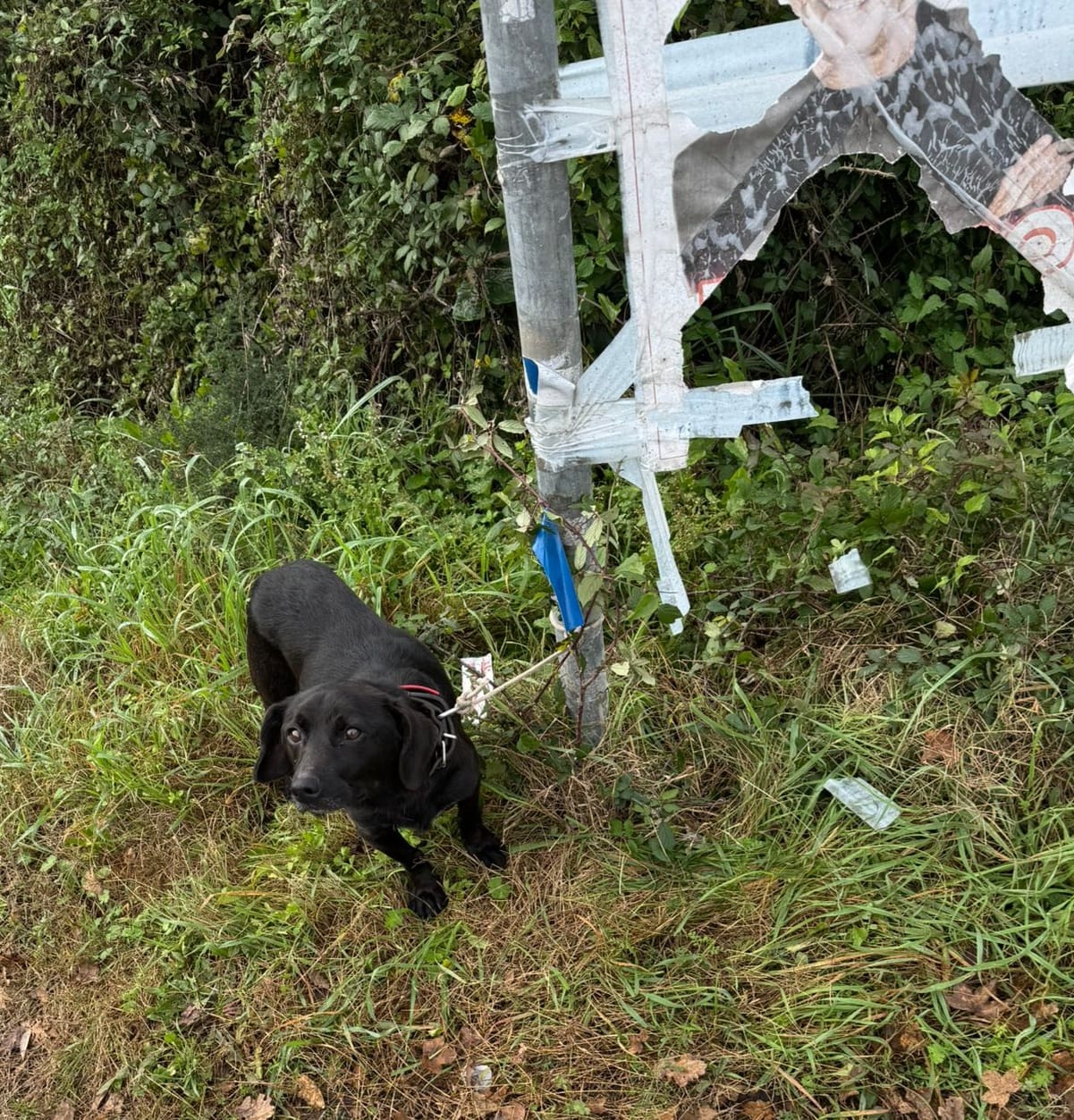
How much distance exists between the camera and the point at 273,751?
A: 2635 millimetres

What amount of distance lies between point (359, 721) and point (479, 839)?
60 centimetres

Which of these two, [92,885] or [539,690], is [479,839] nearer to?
[539,690]

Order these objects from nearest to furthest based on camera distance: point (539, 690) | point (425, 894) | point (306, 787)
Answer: point (306, 787) → point (425, 894) → point (539, 690)

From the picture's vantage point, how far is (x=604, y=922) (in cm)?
253

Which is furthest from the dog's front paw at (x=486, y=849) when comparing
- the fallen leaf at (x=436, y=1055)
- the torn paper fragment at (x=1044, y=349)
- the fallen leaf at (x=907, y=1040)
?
the torn paper fragment at (x=1044, y=349)

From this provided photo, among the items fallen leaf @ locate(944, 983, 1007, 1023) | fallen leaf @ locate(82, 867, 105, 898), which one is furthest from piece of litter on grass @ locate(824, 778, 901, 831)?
fallen leaf @ locate(82, 867, 105, 898)

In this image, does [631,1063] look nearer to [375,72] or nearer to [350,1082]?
[350,1082]

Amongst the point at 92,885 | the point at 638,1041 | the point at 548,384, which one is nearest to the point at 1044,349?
the point at 548,384

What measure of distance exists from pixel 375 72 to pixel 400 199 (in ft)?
1.54

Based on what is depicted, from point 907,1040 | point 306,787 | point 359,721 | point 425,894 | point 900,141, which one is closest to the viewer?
point 900,141

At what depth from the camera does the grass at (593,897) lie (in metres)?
2.28

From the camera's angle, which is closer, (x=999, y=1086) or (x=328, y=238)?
(x=999, y=1086)

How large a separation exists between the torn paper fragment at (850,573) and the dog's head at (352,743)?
45.2 inches

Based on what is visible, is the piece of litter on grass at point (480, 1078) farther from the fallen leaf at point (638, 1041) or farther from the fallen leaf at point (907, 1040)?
the fallen leaf at point (907, 1040)
